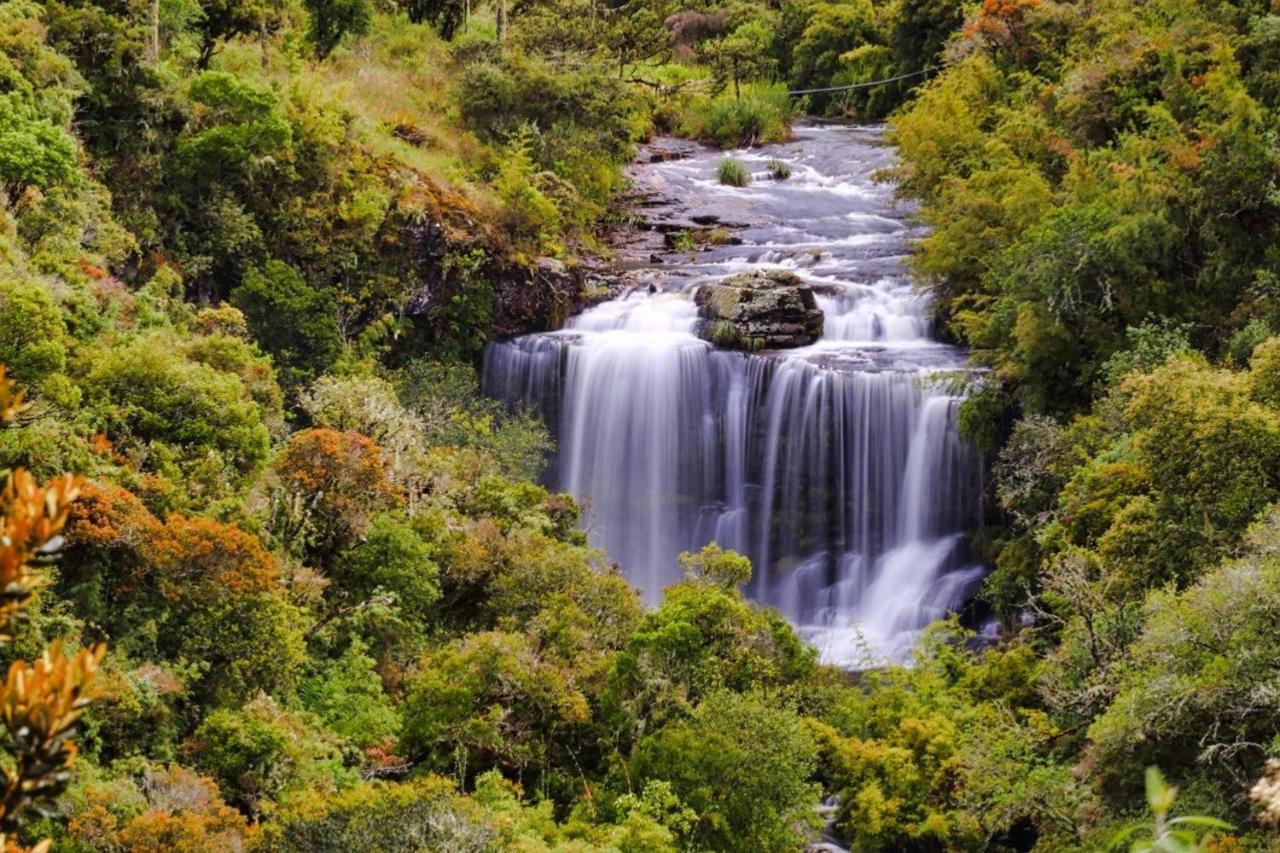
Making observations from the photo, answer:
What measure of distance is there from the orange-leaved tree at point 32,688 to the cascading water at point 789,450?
19193 mm

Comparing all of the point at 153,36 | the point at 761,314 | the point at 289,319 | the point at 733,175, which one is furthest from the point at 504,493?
the point at 733,175

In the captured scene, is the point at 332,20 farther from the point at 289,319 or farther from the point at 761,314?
the point at 761,314

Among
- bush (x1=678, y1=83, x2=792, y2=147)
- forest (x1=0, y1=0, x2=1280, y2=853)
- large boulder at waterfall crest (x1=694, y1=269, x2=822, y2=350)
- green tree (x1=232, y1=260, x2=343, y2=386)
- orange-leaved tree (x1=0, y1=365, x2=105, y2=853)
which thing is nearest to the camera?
orange-leaved tree (x1=0, y1=365, x2=105, y2=853)

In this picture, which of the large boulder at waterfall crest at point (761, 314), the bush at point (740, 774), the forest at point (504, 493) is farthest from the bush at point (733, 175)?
the bush at point (740, 774)

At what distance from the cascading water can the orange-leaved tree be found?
19193 millimetres

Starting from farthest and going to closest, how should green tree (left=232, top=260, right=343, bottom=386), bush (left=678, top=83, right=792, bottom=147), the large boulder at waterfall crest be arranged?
bush (left=678, top=83, right=792, bottom=147), the large boulder at waterfall crest, green tree (left=232, top=260, right=343, bottom=386)

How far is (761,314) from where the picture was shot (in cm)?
2691

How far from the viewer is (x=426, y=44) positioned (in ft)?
117

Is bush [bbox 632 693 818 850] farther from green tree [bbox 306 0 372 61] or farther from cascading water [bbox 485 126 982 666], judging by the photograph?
green tree [bbox 306 0 372 61]

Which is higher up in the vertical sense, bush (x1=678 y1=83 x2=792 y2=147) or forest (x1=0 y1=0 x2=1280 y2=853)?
bush (x1=678 y1=83 x2=792 y2=147)

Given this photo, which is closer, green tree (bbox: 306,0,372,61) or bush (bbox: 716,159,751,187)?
green tree (bbox: 306,0,372,61)

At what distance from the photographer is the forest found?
11.9 meters

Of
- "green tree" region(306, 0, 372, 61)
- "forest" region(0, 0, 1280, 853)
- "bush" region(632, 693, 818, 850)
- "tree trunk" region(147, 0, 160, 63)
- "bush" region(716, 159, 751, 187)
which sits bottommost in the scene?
"bush" region(632, 693, 818, 850)

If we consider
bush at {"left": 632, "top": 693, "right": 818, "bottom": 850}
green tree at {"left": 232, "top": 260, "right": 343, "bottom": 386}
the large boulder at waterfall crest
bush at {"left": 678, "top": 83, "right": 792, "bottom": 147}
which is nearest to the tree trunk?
green tree at {"left": 232, "top": 260, "right": 343, "bottom": 386}
